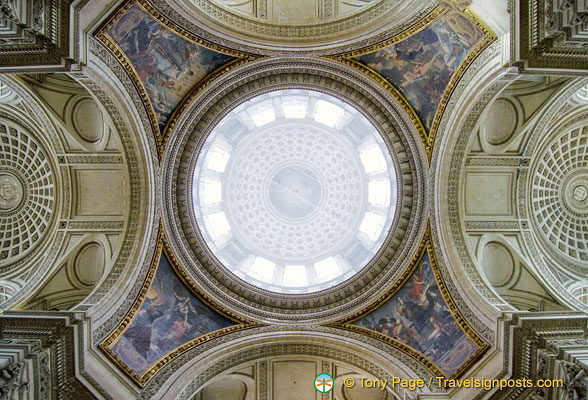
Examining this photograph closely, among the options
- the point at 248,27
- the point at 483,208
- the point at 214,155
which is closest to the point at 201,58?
the point at 248,27

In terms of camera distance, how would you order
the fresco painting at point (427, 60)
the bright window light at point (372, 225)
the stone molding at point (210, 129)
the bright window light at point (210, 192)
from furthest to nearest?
the bright window light at point (210, 192) < the bright window light at point (372, 225) < the stone molding at point (210, 129) < the fresco painting at point (427, 60)

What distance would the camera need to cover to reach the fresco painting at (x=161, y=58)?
12.3 m

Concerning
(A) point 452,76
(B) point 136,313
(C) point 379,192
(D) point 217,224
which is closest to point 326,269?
(C) point 379,192

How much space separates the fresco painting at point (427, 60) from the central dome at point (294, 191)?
2.28 m

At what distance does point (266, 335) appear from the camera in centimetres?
1514

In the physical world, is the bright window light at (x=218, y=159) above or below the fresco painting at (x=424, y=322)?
above

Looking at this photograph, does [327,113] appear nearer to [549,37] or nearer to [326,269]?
[326,269]

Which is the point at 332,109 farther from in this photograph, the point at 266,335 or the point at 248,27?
the point at 266,335

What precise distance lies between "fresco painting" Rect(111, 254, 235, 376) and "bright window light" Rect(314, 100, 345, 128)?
9595mm

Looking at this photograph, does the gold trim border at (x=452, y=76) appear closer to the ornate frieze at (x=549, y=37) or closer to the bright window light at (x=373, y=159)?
the ornate frieze at (x=549, y=37)

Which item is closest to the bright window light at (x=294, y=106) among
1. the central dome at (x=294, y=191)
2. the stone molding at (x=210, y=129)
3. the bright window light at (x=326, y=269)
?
the central dome at (x=294, y=191)

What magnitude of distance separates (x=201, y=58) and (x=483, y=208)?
11432mm

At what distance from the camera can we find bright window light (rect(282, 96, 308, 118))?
1781 centimetres

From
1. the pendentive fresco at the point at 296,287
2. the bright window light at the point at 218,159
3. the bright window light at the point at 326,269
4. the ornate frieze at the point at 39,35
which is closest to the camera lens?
the ornate frieze at the point at 39,35
